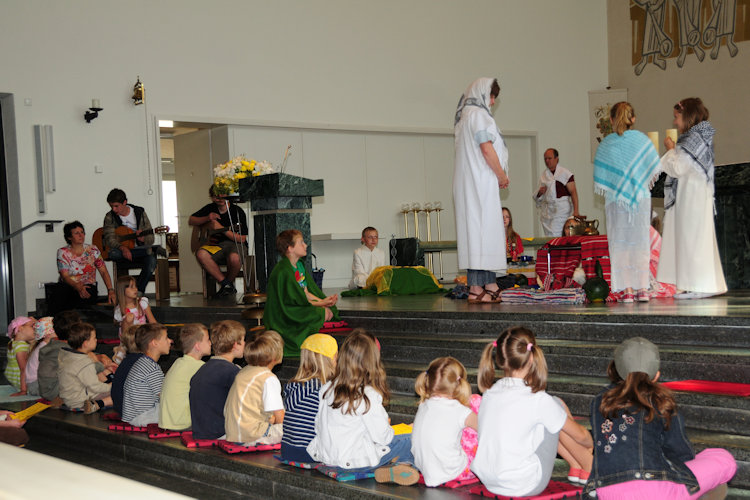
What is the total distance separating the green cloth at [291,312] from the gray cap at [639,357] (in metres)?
3.55

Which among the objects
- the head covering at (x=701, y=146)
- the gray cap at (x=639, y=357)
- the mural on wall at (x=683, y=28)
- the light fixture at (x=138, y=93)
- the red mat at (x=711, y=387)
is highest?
the mural on wall at (x=683, y=28)

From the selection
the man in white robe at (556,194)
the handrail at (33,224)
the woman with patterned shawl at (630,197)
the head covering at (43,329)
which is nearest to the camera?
the woman with patterned shawl at (630,197)

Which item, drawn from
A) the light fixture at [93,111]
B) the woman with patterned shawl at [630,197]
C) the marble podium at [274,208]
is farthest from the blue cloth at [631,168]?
the light fixture at [93,111]

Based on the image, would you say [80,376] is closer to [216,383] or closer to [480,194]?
[216,383]

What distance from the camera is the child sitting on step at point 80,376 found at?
6.55 metres

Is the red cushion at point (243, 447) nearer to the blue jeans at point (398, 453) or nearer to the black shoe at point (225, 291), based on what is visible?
the blue jeans at point (398, 453)

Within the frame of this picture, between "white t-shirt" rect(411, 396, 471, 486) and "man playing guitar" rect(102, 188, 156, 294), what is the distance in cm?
653

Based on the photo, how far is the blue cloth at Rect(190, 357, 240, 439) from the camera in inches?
203

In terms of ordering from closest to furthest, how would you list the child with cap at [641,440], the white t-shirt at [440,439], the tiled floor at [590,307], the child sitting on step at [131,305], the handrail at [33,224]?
the child with cap at [641,440], the white t-shirt at [440,439], the tiled floor at [590,307], the child sitting on step at [131,305], the handrail at [33,224]

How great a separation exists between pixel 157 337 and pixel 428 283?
4.30 meters

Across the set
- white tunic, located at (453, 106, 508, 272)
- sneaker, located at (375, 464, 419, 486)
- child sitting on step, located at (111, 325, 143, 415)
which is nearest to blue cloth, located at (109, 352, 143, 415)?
child sitting on step, located at (111, 325, 143, 415)

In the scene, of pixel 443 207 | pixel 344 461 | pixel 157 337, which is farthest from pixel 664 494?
pixel 443 207

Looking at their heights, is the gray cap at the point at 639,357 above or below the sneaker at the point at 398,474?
above

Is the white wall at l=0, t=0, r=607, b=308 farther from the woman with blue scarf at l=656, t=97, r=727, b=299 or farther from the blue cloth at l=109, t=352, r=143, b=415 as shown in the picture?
the woman with blue scarf at l=656, t=97, r=727, b=299
